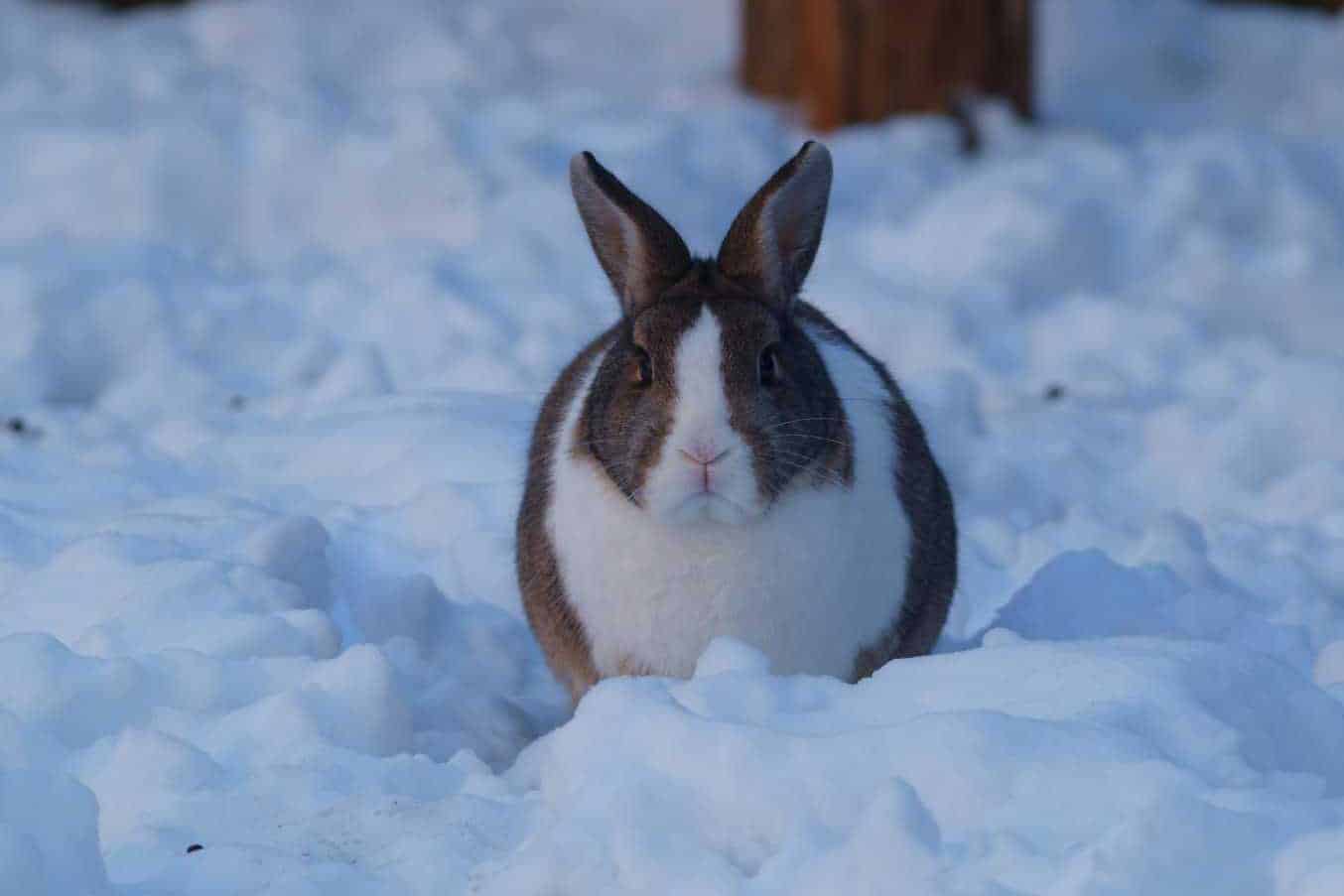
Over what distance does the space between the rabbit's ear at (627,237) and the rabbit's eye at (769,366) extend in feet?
0.92

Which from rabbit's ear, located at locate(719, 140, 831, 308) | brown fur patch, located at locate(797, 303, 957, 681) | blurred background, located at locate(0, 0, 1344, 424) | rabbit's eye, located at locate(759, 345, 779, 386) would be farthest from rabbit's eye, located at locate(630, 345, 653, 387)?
blurred background, located at locate(0, 0, 1344, 424)

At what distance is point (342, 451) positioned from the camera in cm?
504

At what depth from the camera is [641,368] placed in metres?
3.38

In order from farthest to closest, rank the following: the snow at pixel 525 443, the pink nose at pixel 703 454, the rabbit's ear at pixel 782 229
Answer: the rabbit's ear at pixel 782 229 < the pink nose at pixel 703 454 < the snow at pixel 525 443

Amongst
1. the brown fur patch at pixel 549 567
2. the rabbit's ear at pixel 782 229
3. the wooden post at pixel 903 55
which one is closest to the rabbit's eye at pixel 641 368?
the rabbit's ear at pixel 782 229

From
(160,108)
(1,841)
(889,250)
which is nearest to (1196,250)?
(889,250)

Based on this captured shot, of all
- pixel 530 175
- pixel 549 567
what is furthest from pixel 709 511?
pixel 530 175

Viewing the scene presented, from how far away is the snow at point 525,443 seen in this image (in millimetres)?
2689

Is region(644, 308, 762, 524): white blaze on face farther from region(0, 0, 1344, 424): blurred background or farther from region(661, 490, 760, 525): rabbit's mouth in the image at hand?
region(0, 0, 1344, 424): blurred background

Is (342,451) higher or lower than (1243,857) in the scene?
lower

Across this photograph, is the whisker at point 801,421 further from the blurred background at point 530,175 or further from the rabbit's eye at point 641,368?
the blurred background at point 530,175

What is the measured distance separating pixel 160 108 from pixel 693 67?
253 centimetres

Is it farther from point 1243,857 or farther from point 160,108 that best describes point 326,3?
point 1243,857

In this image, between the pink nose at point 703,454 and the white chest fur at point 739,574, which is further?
the white chest fur at point 739,574
